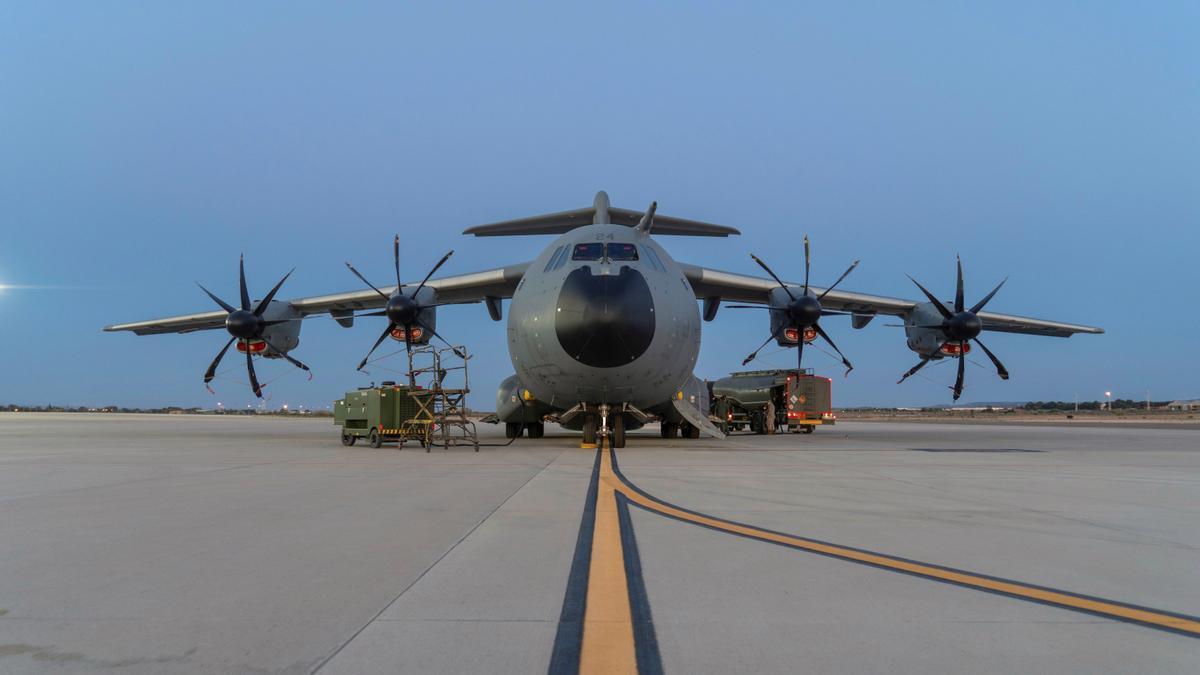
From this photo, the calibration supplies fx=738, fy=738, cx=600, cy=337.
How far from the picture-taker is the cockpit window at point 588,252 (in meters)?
14.9

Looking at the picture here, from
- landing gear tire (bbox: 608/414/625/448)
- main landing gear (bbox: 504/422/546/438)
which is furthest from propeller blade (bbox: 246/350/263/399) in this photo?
landing gear tire (bbox: 608/414/625/448)

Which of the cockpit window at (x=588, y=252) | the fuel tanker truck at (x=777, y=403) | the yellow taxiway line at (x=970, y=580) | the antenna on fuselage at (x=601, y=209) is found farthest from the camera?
the fuel tanker truck at (x=777, y=403)

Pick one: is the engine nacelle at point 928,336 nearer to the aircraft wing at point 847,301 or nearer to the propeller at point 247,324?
the aircraft wing at point 847,301

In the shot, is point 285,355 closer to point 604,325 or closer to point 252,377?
point 252,377

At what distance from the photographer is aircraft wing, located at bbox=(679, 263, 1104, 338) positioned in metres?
21.3

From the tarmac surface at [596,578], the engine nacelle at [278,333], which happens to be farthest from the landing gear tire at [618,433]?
the engine nacelle at [278,333]

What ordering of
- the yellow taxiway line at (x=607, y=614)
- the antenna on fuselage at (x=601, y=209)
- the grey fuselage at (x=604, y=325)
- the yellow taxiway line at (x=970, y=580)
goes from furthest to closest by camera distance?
1. the antenna on fuselage at (x=601, y=209)
2. the grey fuselage at (x=604, y=325)
3. the yellow taxiway line at (x=970, y=580)
4. the yellow taxiway line at (x=607, y=614)

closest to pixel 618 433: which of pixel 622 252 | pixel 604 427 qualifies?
pixel 604 427

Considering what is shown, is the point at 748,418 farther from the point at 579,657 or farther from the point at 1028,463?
the point at 579,657

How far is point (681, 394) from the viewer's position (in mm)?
17969

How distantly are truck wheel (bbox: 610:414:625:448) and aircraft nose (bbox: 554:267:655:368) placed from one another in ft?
7.18

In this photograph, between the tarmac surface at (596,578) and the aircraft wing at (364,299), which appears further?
the aircraft wing at (364,299)

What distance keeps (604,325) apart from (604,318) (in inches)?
5.0

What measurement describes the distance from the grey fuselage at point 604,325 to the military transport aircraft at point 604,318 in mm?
28
